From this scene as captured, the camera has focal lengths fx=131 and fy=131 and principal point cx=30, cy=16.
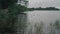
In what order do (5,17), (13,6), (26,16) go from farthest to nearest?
1. (26,16)
2. (13,6)
3. (5,17)

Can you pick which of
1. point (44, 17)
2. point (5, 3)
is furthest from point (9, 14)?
point (44, 17)

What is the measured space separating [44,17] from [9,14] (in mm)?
844

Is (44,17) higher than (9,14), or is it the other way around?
(9,14)

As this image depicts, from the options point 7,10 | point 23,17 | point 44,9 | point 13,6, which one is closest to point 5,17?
A: point 7,10

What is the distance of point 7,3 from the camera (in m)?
3.01

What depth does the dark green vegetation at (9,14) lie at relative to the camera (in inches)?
110

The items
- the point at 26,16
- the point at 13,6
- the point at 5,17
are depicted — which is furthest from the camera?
the point at 26,16

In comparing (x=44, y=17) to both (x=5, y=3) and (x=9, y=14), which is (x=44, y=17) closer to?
(x=9, y=14)

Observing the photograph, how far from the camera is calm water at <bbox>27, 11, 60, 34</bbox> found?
9.96ft

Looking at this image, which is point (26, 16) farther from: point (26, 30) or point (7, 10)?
point (7, 10)

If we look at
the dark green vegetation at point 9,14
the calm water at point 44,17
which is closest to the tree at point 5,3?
the dark green vegetation at point 9,14

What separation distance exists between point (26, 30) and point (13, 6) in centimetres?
68

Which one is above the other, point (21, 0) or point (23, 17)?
point (21, 0)

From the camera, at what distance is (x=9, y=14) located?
2.81 metres
